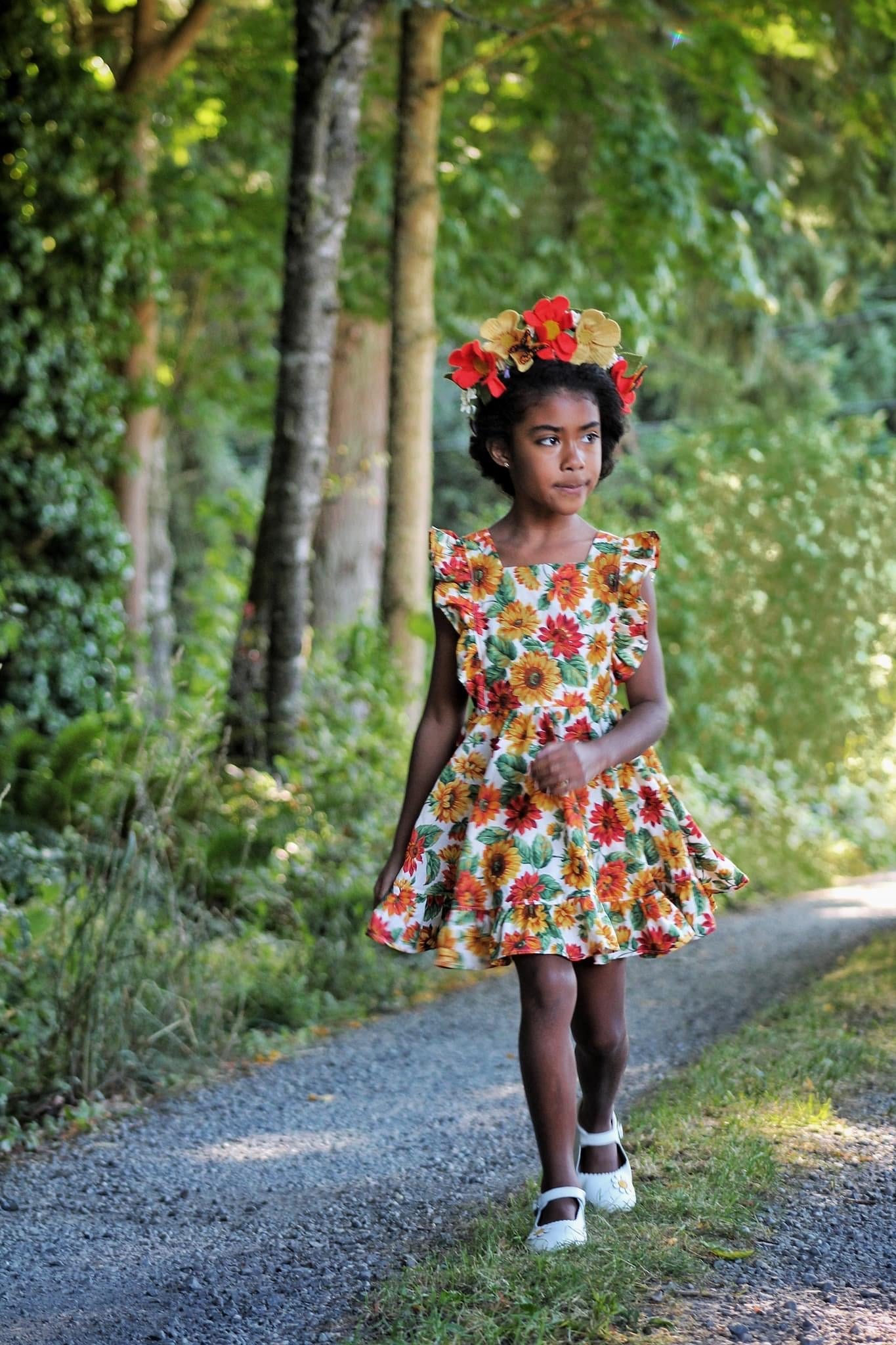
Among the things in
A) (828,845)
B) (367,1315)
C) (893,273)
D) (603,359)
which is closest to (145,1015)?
(367,1315)

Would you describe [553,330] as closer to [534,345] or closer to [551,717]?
[534,345]

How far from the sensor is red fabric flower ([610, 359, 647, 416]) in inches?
138

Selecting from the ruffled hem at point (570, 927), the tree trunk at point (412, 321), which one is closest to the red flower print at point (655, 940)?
the ruffled hem at point (570, 927)

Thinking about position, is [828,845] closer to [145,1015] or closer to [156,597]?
[156,597]

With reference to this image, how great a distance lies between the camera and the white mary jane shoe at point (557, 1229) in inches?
117

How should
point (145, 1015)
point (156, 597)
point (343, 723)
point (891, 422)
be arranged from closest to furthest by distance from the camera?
1. point (145, 1015)
2. point (343, 723)
3. point (156, 597)
4. point (891, 422)

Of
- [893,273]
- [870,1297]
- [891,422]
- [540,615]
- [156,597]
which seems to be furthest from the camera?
[891,422]

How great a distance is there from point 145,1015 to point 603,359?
8.86ft

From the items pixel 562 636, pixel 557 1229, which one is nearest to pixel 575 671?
pixel 562 636

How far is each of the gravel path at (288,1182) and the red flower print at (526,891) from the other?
83 centimetres

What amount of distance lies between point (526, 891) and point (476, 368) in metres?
1.21

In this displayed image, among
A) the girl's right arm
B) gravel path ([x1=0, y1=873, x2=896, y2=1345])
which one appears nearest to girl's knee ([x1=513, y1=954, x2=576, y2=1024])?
the girl's right arm

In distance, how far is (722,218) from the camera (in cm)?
1126

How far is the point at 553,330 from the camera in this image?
3408mm
